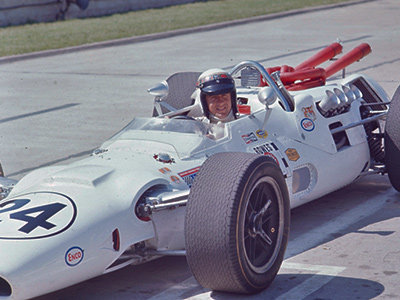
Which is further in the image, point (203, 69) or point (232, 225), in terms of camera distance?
point (203, 69)

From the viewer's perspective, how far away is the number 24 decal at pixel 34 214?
15.9ft

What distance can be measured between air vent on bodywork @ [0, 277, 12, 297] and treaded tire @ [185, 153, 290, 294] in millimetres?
1093

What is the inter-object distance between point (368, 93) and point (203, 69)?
7.47 meters

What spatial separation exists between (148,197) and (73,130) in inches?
222

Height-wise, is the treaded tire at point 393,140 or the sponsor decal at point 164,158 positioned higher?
the sponsor decal at point 164,158

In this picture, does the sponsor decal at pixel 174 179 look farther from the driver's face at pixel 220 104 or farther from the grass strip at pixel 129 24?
the grass strip at pixel 129 24

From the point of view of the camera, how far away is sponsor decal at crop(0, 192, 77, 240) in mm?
4797

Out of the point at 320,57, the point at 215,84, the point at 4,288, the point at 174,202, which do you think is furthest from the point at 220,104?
the point at 320,57

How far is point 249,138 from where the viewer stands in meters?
6.29

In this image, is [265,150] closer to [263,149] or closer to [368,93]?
[263,149]

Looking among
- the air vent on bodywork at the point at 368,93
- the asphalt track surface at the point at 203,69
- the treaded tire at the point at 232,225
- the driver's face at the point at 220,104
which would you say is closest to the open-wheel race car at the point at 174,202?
the treaded tire at the point at 232,225

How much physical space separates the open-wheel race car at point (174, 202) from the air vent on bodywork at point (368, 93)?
1.46 m

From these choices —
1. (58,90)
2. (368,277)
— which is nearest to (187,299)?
(368,277)

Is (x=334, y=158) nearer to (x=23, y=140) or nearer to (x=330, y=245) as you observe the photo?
(x=330, y=245)
